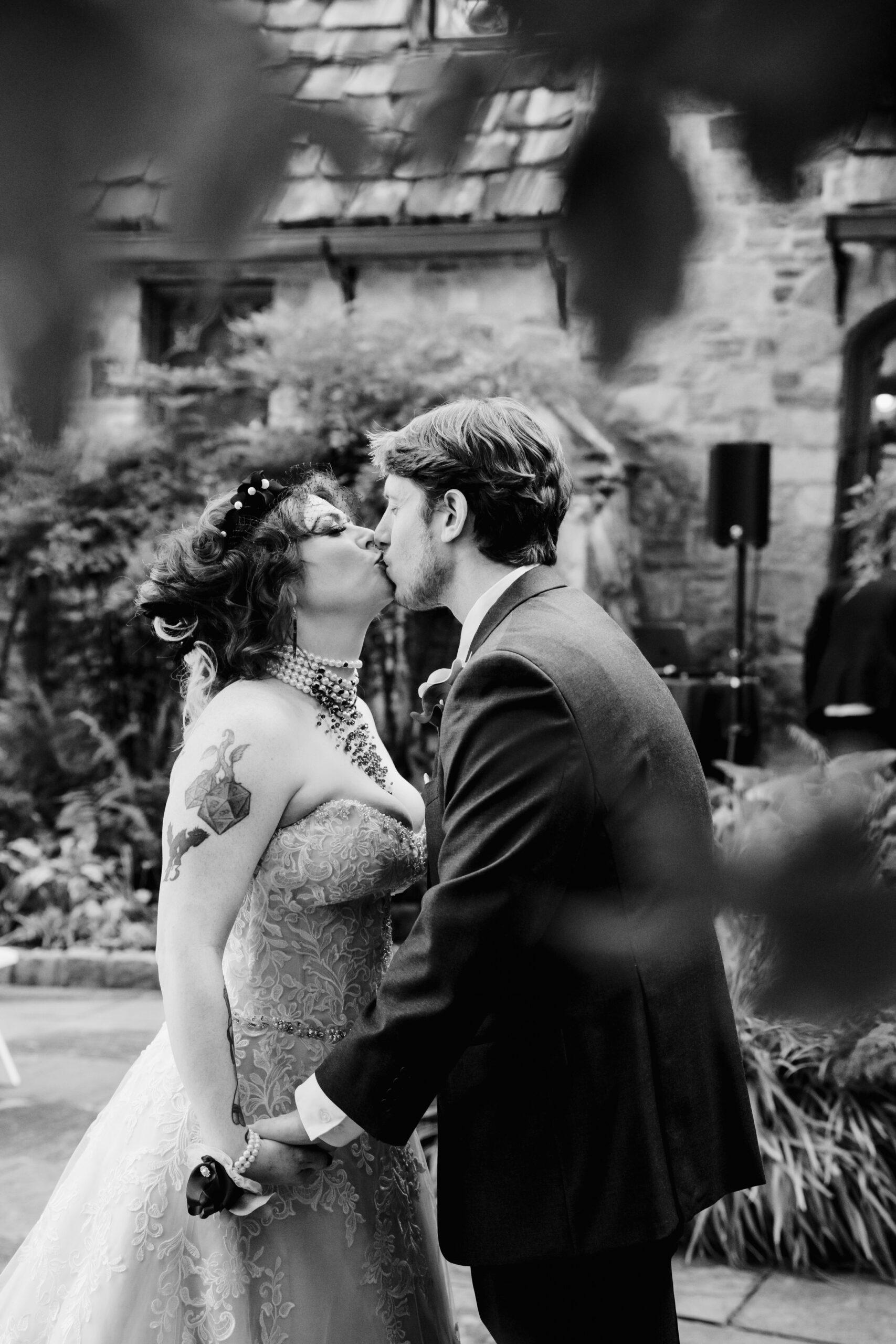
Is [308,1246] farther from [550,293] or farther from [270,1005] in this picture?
[550,293]

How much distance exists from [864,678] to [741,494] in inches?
197

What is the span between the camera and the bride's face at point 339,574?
2.04 meters

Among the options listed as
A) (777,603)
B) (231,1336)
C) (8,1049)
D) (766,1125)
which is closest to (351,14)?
(231,1336)

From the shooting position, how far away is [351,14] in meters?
0.58

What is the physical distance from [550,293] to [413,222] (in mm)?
72

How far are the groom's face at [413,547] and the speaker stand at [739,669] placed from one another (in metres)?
5.45

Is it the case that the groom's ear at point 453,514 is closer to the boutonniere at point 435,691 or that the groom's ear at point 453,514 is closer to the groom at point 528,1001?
the groom at point 528,1001

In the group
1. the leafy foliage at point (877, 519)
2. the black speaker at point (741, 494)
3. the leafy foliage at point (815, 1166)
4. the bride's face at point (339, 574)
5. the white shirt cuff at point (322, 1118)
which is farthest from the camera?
the black speaker at point (741, 494)

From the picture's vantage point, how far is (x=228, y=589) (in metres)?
2.02

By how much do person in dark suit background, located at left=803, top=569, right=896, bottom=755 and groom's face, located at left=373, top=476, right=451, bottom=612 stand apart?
1.79 ft

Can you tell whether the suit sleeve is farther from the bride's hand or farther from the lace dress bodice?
the lace dress bodice

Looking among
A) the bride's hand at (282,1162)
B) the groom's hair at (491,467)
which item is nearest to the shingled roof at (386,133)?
the groom's hair at (491,467)

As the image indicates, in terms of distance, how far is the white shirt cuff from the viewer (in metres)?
1.67

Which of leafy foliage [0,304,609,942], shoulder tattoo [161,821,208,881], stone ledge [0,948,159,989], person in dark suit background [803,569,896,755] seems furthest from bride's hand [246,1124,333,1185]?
stone ledge [0,948,159,989]
